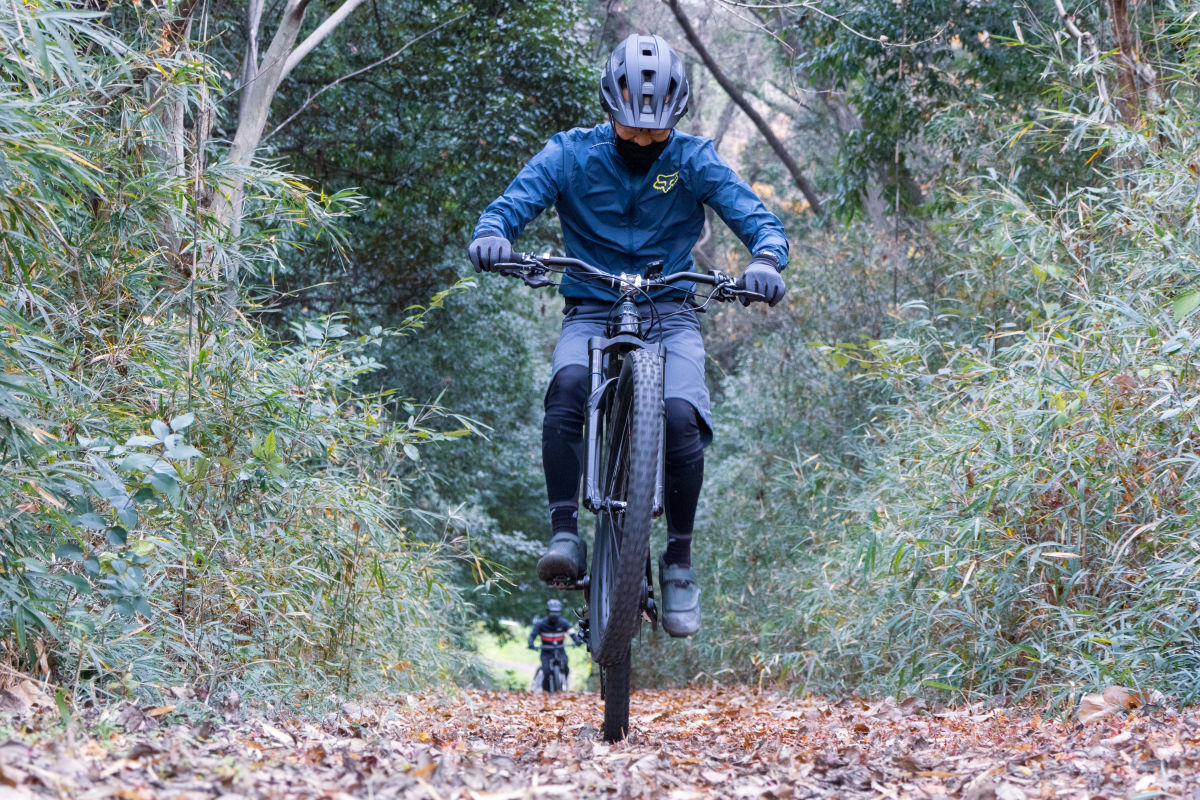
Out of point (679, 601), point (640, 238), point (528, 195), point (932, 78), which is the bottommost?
point (679, 601)

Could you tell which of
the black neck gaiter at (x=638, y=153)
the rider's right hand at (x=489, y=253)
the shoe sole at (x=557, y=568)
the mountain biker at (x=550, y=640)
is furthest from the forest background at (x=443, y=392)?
the mountain biker at (x=550, y=640)

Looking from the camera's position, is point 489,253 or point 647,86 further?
point 647,86

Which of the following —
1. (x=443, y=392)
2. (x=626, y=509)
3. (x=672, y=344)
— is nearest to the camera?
(x=626, y=509)

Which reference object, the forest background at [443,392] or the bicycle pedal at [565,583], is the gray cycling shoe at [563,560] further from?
the forest background at [443,392]

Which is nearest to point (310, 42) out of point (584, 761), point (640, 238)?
point (640, 238)

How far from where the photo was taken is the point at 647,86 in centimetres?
389

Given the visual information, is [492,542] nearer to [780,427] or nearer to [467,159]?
[780,427]

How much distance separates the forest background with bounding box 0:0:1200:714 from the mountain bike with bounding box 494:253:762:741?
1.31 m

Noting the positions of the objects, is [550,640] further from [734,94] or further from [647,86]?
[647,86]

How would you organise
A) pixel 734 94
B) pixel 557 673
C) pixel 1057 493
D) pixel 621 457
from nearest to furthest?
pixel 621 457 → pixel 1057 493 → pixel 557 673 → pixel 734 94

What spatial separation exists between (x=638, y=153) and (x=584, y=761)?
226 cm

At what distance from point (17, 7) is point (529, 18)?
307 inches

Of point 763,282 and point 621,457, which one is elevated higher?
point 763,282

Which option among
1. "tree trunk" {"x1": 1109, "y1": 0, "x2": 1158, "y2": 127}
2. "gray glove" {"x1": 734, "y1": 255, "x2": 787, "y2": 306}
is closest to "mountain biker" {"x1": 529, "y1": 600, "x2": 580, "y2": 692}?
"tree trunk" {"x1": 1109, "y1": 0, "x2": 1158, "y2": 127}
